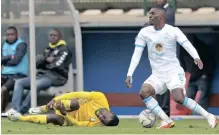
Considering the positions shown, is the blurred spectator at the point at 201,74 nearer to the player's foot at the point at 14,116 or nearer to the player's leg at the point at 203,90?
the player's leg at the point at 203,90

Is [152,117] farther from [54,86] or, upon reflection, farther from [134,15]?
[134,15]

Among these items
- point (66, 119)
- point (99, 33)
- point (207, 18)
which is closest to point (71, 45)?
point (99, 33)

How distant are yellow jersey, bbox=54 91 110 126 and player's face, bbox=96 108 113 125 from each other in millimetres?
130

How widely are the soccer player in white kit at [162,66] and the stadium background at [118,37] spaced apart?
4.91 m

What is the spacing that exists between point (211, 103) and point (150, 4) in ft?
7.64

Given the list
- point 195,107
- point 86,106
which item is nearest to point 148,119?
point 195,107

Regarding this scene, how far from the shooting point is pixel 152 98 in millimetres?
12492

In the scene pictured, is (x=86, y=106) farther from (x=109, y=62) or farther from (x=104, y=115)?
(x=109, y=62)

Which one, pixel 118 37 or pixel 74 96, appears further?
pixel 118 37

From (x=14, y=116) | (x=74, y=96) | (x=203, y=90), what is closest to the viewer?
(x=74, y=96)

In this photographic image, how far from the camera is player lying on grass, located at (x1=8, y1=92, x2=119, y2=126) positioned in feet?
40.4

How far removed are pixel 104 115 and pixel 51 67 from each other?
4.13 metres

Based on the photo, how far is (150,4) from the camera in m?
17.9

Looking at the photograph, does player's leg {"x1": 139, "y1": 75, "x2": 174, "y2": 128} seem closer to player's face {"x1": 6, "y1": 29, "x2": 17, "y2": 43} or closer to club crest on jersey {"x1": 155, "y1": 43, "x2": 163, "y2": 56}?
club crest on jersey {"x1": 155, "y1": 43, "x2": 163, "y2": 56}
